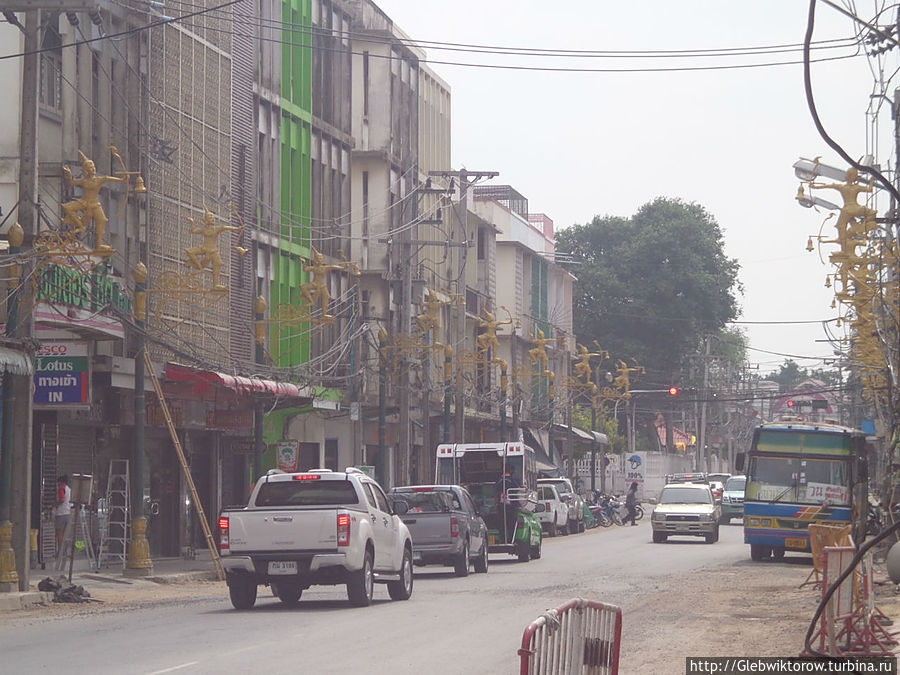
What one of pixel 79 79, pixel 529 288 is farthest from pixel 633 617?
pixel 529 288

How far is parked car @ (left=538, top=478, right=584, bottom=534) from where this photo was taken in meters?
52.8

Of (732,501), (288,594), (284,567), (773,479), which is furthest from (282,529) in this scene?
(732,501)

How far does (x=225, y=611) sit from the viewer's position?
2033 centimetres

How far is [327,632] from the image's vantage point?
55.0ft

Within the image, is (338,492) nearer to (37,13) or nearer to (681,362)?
(37,13)

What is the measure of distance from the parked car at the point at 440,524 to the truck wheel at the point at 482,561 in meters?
0.74

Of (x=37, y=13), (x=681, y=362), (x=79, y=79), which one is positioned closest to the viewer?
(x=37, y=13)

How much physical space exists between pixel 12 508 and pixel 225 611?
4727mm

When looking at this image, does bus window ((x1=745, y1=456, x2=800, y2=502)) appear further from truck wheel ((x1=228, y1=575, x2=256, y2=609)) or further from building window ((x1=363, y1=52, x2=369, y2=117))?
building window ((x1=363, y1=52, x2=369, y2=117))

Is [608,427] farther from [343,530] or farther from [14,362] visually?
[343,530]

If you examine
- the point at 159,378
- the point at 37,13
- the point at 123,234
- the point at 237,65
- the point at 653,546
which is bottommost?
the point at 653,546

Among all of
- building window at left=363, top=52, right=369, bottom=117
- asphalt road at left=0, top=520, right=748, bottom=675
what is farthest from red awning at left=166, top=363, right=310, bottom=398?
building window at left=363, top=52, right=369, bottom=117

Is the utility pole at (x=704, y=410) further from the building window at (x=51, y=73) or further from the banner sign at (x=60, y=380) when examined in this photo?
the banner sign at (x=60, y=380)

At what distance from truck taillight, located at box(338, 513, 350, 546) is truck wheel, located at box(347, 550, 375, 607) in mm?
598
